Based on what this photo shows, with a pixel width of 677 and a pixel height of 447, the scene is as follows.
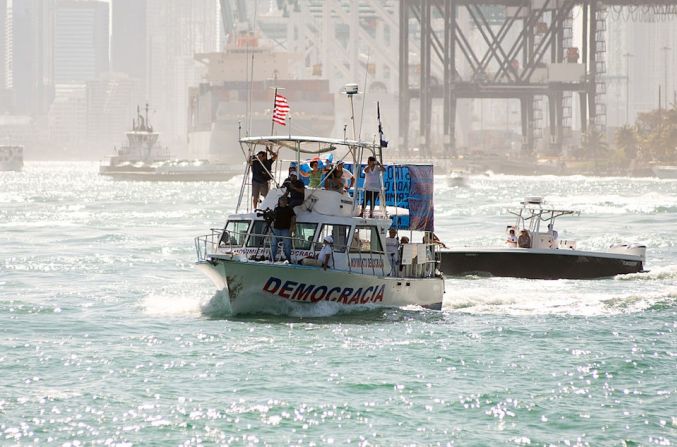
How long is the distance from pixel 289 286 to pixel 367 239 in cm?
267

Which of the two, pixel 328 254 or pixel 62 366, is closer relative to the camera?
pixel 62 366

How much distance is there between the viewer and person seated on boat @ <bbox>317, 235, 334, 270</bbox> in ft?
102

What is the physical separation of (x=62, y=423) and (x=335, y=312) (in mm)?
11134

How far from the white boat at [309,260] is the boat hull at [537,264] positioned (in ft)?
40.1

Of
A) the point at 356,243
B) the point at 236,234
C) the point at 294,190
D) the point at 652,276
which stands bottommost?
the point at 652,276

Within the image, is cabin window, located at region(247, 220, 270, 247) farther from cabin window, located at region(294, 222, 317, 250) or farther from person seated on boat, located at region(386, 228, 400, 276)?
person seated on boat, located at region(386, 228, 400, 276)

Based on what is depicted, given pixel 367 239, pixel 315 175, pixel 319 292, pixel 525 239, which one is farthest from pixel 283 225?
pixel 525 239

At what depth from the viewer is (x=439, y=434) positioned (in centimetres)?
2161

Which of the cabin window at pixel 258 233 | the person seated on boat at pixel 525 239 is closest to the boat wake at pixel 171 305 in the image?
the cabin window at pixel 258 233

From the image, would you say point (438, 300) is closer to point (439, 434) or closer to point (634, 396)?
point (634, 396)

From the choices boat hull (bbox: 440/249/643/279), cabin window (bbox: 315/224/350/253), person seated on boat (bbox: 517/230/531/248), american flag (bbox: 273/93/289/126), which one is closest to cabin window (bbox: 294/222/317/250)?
cabin window (bbox: 315/224/350/253)

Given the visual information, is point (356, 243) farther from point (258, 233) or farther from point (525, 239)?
point (525, 239)

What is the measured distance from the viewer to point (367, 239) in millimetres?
33156

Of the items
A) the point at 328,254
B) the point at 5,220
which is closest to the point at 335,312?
the point at 328,254
